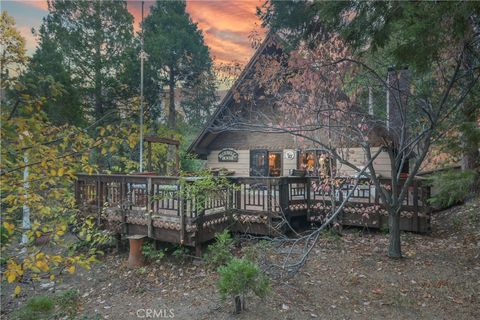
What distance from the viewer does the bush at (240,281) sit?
12.6 ft

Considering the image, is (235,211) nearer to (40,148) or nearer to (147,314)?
(147,314)


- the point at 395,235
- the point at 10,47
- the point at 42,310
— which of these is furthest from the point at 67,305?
the point at 395,235

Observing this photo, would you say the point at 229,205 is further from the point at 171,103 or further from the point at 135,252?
the point at 171,103

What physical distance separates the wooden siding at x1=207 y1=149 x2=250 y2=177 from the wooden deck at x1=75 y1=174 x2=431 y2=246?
4.93m

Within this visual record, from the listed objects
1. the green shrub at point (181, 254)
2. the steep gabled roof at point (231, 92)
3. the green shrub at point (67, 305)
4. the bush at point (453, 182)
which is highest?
the steep gabled roof at point (231, 92)

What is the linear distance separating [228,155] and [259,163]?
1.53 meters

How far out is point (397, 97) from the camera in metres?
6.25

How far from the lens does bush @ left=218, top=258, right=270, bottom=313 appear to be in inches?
151

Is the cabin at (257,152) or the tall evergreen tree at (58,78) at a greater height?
the tall evergreen tree at (58,78)

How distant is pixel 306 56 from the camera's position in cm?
635

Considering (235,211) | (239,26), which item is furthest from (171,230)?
(239,26)

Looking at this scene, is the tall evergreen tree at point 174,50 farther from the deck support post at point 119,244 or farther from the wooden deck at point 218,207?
the deck support post at point 119,244

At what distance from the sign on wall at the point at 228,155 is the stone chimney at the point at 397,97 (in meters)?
6.54

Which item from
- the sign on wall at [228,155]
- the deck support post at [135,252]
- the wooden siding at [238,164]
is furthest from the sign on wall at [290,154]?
the deck support post at [135,252]
